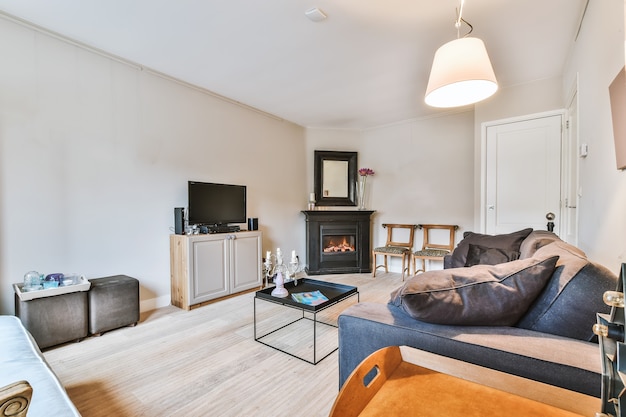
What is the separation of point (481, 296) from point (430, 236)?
3.85m

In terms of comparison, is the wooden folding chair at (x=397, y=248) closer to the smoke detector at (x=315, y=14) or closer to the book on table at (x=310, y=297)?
the book on table at (x=310, y=297)

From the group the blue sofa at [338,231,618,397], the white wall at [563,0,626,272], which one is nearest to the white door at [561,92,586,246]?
the white wall at [563,0,626,272]

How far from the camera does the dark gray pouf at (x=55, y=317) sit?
2.20 m

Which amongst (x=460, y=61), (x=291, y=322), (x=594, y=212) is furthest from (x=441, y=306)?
(x=291, y=322)

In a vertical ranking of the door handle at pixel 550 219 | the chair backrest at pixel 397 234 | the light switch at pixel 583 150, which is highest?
the light switch at pixel 583 150

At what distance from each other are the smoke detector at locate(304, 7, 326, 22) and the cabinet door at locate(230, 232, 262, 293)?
2.45 meters

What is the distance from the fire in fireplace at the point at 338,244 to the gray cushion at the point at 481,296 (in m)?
3.94

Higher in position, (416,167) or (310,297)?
(416,167)

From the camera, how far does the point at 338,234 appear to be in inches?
201

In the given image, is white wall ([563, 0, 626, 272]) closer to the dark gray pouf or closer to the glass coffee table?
the glass coffee table

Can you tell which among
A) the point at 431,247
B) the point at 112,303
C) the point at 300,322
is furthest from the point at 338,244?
the point at 112,303

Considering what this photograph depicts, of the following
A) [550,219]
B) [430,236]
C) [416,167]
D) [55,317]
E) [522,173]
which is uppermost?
[416,167]

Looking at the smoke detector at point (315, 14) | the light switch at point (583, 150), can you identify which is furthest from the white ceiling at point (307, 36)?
the light switch at point (583, 150)

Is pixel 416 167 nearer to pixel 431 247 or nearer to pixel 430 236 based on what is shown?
pixel 430 236
